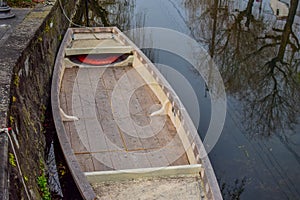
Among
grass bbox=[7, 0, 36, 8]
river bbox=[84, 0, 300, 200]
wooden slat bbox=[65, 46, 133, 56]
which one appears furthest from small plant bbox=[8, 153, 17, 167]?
grass bbox=[7, 0, 36, 8]

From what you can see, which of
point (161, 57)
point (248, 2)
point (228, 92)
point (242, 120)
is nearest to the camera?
point (242, 120)

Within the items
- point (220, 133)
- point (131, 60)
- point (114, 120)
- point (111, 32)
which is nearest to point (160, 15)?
point (111, 32)

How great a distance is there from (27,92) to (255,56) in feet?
21.6

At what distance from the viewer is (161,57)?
9.00 m

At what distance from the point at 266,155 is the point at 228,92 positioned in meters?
2.21

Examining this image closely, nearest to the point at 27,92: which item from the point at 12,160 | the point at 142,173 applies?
the point at 142,173

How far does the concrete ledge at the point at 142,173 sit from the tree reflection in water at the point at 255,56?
2.79 meters

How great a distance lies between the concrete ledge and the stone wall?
1.72ft

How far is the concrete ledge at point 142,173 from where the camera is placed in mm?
3613

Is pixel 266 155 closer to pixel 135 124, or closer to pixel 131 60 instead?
pixel 135 124

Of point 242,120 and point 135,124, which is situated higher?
point 135,124

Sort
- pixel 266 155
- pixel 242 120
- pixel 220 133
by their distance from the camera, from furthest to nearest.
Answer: pixel 242 120 < pixel 220 133 < pixel 266 155

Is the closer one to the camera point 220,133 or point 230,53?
point 220,133

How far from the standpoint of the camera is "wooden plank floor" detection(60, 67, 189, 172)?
13.7 ft
